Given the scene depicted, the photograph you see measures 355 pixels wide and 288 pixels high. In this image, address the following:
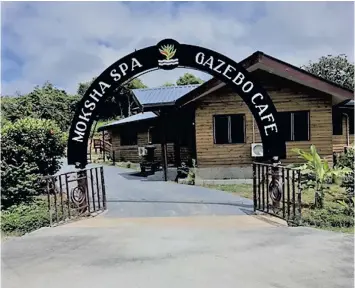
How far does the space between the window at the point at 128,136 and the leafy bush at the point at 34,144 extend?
11.8 metres

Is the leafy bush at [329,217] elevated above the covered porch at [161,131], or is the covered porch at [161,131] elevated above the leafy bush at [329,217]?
the covered porch at [161,131]

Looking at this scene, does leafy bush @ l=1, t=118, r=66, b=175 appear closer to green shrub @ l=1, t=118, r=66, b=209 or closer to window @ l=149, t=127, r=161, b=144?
green shrub @ l=1, t=118, r=66, b=209

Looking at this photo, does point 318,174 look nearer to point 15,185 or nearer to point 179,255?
point 179,255

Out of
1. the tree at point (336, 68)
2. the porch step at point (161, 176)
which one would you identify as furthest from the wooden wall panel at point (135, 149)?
the tree at point (336, 68)

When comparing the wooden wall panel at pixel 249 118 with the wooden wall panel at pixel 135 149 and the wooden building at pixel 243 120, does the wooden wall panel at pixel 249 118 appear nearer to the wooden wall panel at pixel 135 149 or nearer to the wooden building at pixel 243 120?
the wooden building at pixel 243 120

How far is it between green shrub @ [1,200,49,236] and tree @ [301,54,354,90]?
25236 mm

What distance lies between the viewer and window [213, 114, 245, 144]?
15.0m

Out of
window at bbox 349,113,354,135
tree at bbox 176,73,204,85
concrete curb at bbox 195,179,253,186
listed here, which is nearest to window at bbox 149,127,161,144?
concrete curb at bbox 195,179,253,186

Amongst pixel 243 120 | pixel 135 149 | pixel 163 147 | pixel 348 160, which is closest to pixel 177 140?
pixel 163 147

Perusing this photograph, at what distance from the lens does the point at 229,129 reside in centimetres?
1498

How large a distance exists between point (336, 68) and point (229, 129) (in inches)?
744

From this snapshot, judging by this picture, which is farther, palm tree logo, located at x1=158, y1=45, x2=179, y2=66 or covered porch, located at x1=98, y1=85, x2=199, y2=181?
covered porch, located at x1=98, y1=85, x2=199, y2=181

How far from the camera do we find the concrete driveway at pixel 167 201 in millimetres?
9086

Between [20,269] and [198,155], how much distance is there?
34.7 feet
